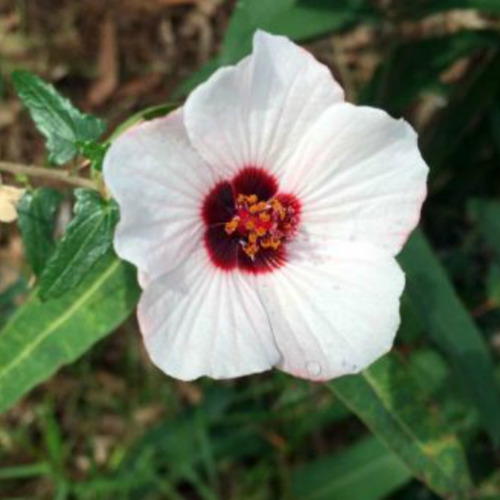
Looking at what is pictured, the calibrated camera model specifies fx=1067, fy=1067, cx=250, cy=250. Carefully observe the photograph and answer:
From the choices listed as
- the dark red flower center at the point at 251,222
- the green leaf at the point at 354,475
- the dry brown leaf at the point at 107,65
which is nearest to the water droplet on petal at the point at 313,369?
the dark red flower center at the point at 251,222

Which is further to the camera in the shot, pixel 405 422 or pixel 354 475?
pixel 354 475

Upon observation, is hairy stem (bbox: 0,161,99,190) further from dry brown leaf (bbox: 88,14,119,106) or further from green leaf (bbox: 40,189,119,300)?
dry brown leaf (bbox: 88,14,119,106)

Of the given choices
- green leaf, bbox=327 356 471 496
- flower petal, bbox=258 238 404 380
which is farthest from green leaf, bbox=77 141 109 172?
green leaf, bbox=327 356 471 496

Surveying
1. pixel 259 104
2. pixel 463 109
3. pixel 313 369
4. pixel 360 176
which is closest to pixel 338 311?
pixel 313 369

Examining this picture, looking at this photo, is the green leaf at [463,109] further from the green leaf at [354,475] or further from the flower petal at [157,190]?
the flower petal at [157,190]

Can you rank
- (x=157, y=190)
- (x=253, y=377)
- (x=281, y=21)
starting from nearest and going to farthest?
(x=157, y=190), (x=281, y=21), (x=253, y=377)

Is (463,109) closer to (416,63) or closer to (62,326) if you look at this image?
(416,63)

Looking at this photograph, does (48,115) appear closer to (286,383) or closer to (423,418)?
(423,418)
